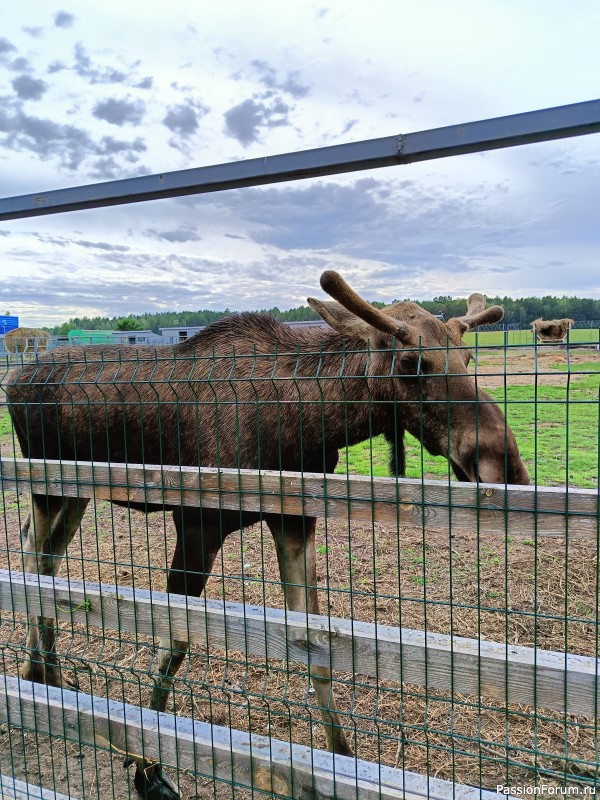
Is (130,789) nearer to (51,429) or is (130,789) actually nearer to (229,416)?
(229,416)

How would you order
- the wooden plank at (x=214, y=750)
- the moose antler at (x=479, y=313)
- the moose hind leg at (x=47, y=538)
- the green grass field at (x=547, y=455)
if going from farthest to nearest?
the green grass field at (x=547, y=455) < the moose hind leg at (x=47, y=538) < the moose antler at (x=479, y=313) < the wooden plank at (x=214, y=750)

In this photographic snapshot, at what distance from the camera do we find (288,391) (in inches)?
143

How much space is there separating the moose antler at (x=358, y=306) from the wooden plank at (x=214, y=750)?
84.0 inches

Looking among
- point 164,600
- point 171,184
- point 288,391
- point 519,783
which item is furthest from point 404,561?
point 171,184

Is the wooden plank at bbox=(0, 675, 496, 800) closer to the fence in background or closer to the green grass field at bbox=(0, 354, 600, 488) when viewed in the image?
the fence in background

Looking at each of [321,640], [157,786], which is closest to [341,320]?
[321,640]

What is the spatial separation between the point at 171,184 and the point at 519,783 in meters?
3.86

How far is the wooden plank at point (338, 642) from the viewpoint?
1948mm

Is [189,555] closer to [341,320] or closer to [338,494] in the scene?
[338,494]

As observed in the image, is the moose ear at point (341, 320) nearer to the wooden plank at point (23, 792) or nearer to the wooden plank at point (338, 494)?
the wooden plank at point (338, 494)

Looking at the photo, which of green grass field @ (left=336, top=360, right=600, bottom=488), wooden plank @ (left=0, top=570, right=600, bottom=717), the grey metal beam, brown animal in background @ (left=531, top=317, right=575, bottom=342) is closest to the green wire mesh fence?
wooden plank @ (left=0, top=570, right=600, bottom=717)

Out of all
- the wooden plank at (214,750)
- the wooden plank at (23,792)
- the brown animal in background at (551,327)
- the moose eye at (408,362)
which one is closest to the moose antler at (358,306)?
the moose eye at (408,362)

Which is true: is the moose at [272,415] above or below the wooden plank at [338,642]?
above

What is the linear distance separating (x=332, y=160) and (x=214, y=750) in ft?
8.75
